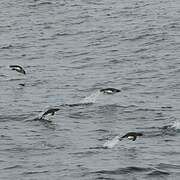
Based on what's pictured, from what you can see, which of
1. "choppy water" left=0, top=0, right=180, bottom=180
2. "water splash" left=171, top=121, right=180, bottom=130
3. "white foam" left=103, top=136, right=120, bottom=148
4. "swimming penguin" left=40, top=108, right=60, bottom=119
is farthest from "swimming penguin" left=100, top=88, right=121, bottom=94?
"white foam" left=103, top=136, right=120, bottom=148

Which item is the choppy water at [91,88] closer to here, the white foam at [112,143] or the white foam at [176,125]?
the white foam at [176,125]

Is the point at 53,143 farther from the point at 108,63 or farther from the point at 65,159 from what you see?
the point at 108,63

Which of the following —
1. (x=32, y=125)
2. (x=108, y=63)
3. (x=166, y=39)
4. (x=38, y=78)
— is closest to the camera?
(x=32, y=125)

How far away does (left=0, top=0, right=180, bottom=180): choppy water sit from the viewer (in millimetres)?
23672

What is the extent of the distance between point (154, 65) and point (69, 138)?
446 inches

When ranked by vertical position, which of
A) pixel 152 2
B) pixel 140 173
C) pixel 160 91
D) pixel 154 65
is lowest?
pixel 140 173

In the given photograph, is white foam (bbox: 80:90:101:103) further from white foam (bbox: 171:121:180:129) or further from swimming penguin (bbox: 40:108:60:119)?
white foam (bbox: 171:121:180:129)

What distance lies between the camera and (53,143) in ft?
83.4

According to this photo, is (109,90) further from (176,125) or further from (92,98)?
(176,125)

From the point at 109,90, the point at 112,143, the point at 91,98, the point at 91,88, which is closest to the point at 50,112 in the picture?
the point at 91,98

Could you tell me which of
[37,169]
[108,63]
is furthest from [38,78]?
[37,169]

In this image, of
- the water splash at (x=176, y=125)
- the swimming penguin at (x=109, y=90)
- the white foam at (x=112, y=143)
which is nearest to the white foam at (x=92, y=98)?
the swimming penguin at (x=109, y=90)

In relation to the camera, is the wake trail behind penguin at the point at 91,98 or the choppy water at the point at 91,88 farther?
the wake trail behind penguin at the point at 91,98

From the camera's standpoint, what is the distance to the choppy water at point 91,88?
23.7 metres
